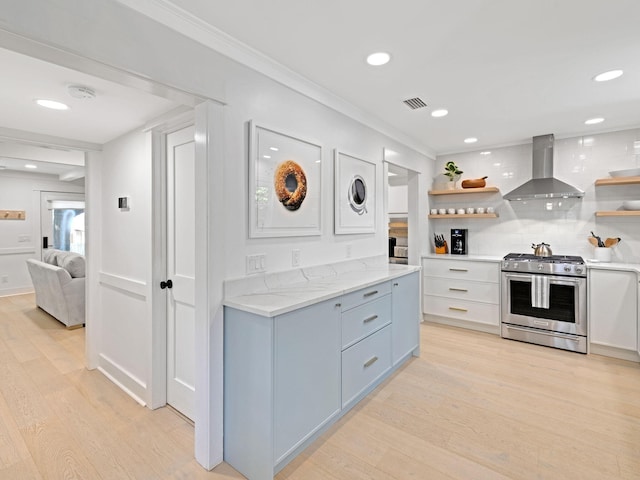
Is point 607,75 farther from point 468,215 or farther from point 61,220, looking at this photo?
point 61,220

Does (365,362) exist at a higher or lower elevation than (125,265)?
lower

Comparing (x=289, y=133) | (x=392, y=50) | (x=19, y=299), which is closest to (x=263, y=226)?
(x=289, y=133)

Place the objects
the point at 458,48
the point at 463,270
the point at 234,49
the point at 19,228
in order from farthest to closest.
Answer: the point at 19,228, the point at 463,270, the point at 458,48, the point at 234,49

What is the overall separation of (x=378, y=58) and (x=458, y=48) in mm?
488

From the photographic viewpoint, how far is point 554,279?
353 cm

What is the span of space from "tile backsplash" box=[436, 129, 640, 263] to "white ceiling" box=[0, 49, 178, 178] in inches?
155

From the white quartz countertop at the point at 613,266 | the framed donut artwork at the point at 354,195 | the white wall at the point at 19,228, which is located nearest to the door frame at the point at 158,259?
the framed donut artwork at the point at 354,195

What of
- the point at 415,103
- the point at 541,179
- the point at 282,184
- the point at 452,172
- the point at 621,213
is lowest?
the point at 621,213

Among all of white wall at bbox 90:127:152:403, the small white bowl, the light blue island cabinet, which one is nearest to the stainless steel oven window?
the small white bowl

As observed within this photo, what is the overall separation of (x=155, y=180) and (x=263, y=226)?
3.17ft

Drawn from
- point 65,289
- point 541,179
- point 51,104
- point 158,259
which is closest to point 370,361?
point 158,259

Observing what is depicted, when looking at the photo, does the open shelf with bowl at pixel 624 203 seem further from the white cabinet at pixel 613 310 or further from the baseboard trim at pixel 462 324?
the baseboard trim at pixel 462 324

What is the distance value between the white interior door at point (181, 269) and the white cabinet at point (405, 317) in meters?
1.64

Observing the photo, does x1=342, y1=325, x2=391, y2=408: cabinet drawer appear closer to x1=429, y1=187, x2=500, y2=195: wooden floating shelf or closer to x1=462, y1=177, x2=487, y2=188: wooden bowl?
x1=429, y1=187, x2=500, y2=195: wooden floating shelf
